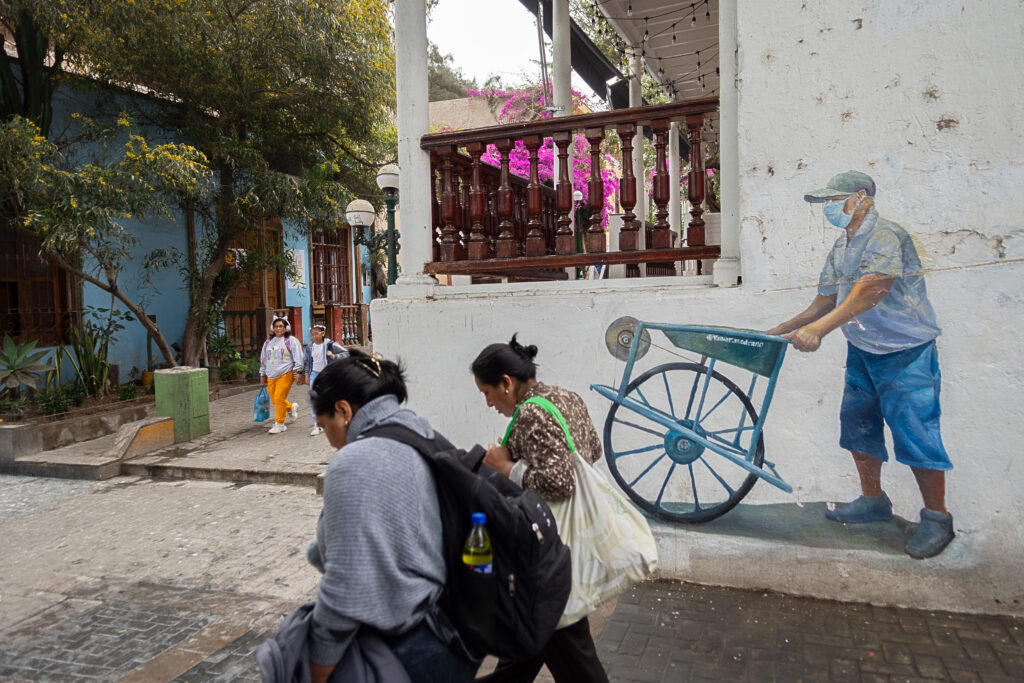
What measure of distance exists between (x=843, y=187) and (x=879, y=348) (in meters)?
0.91

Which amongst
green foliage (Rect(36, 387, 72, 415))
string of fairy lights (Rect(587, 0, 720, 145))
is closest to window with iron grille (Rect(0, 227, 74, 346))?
green foliage (Rect(36, 387, 72, 415))

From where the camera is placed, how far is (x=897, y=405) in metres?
3.72

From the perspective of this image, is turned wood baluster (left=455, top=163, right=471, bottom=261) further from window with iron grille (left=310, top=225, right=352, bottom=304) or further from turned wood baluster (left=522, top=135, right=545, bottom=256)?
window with iron grille (left=310, top=225, right=352, bottom=304)

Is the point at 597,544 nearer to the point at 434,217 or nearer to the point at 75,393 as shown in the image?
the point at 434,217

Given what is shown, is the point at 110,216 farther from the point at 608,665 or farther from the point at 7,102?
the point at 608,665

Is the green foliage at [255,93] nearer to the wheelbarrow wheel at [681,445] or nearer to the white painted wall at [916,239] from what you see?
the white painted wall at [916,239]

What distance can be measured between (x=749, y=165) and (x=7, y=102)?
10740mm

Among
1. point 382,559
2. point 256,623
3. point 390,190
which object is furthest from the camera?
point 390,190

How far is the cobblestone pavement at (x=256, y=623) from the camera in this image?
3236mm

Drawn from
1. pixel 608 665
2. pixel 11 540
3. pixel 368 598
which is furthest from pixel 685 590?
pixel 11 540

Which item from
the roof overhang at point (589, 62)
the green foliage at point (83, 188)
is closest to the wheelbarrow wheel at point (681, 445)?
the roof overhang at point (589, 62)

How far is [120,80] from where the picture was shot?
432 inches

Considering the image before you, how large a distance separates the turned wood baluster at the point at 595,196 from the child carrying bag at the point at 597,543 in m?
2.13

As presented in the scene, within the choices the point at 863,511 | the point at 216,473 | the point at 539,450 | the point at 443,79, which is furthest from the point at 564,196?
the point at 443,79
